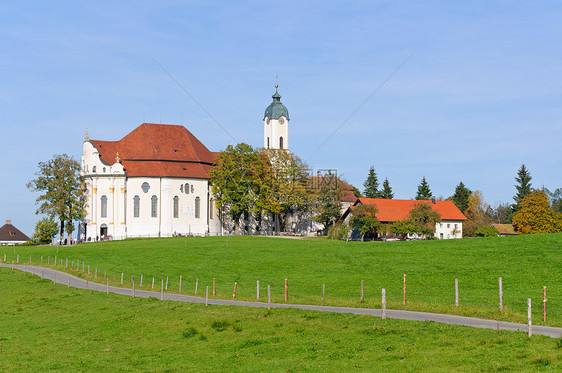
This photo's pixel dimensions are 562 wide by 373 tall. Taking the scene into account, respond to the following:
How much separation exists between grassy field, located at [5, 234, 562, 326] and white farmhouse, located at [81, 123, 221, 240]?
17032mm

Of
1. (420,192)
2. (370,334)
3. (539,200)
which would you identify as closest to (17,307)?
(370,334)

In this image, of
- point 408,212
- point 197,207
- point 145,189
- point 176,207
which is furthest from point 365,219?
point 145,189

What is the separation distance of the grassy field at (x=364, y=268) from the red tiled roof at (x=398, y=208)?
23512mm

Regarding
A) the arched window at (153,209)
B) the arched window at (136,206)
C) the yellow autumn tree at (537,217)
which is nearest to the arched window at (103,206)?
the arched window at (136,206)

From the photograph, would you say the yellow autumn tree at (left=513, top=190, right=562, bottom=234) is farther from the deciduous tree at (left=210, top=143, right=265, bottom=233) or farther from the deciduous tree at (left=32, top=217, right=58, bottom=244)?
the deciduous tree at (left=32, top=217, right=58, bottom=244)

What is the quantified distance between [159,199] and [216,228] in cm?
1065

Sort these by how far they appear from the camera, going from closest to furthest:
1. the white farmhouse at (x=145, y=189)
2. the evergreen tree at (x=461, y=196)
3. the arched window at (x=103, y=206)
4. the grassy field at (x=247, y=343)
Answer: the grassy field at (x=247, y=343)
the white farmhouse at (x=145, y=189)
the arched window at (x=103, y=206)
the evergreen tree at (x=461, y=196)

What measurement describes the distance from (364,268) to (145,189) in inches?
2083

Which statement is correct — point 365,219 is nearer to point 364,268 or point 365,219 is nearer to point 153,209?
point 153,209

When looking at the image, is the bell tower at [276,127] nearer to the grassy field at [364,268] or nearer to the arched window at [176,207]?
the arched window at [176,207]

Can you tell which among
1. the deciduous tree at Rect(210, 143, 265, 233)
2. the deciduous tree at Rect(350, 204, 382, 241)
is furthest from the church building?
the deciduous tree at Rect(350, 204, 382, 241)

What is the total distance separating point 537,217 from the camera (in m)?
102

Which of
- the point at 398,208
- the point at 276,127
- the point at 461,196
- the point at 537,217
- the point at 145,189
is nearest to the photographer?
the point at 145,189

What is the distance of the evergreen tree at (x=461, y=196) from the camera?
150m
